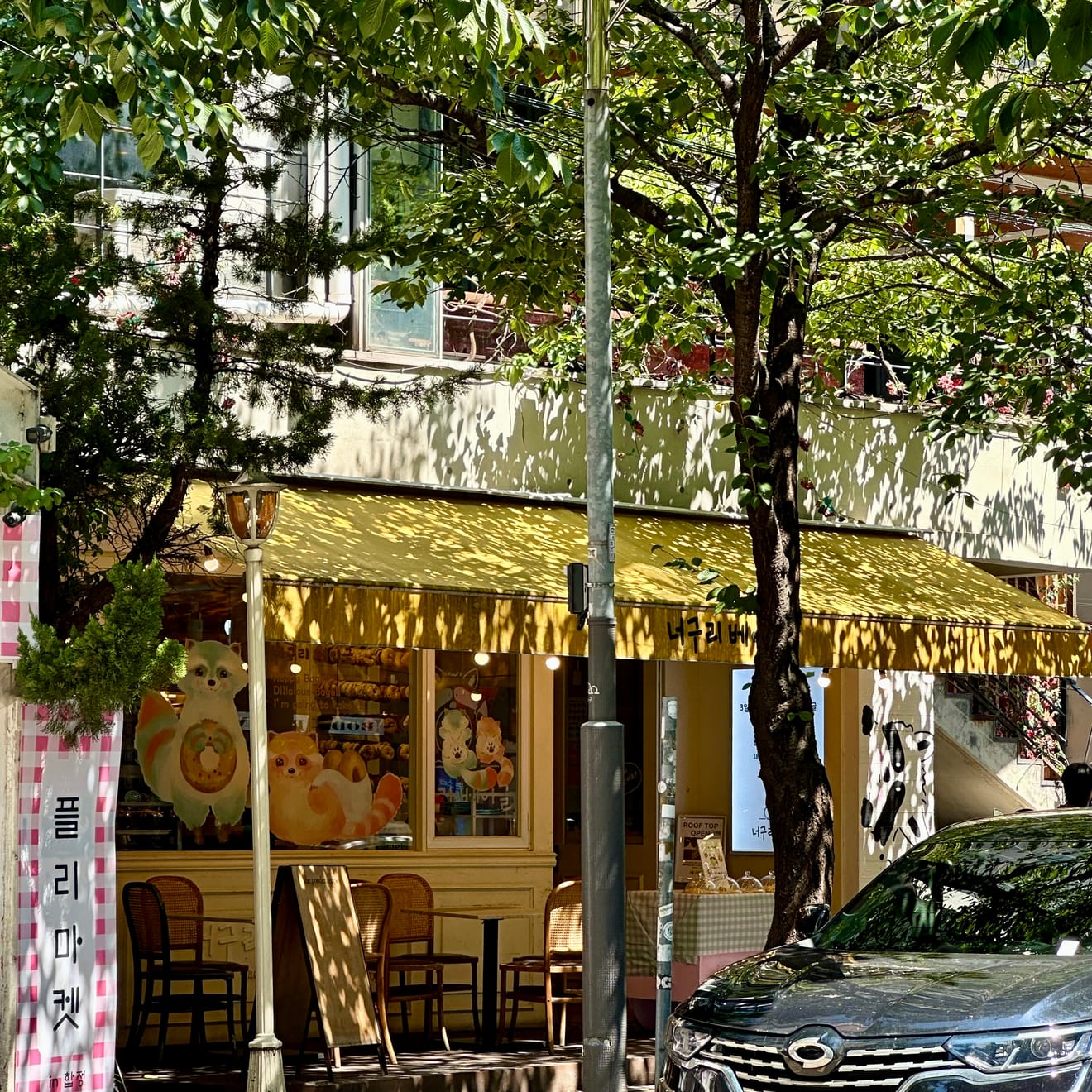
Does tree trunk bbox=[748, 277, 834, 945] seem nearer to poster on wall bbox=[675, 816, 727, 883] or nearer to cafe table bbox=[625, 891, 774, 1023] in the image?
cafe table bbox=[625, 891, 774, 1023]

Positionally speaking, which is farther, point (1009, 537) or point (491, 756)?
point (1009, 537)

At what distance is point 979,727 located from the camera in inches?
769

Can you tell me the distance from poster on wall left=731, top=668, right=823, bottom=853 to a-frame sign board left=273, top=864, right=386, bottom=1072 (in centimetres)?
582

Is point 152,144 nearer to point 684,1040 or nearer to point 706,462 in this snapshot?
point 684,1040

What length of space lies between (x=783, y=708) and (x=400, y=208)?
572cm

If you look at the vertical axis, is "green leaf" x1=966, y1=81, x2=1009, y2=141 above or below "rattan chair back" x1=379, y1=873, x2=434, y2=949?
above

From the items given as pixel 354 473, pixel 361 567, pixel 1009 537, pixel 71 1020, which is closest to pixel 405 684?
pixel 354 473

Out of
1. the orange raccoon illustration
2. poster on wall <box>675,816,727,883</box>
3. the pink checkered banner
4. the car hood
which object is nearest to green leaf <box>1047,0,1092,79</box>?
the car hood

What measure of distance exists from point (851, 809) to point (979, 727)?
3.33 m

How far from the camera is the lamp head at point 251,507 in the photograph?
10.4 metres

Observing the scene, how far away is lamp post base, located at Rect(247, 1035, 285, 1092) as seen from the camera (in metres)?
10.3

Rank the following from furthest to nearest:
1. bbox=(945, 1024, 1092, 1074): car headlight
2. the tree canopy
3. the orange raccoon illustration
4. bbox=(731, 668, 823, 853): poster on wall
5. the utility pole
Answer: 1. bbox=(731, 668, 823, 853): poster on wall
2. the orange raccoon illustration
3. the tree canopy
4. the utility pole
5. bbox=(945, 1024, 1092, 1074): car headlight

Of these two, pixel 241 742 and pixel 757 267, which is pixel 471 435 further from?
pixel 757 267

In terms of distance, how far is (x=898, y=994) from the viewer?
668 centimetres
